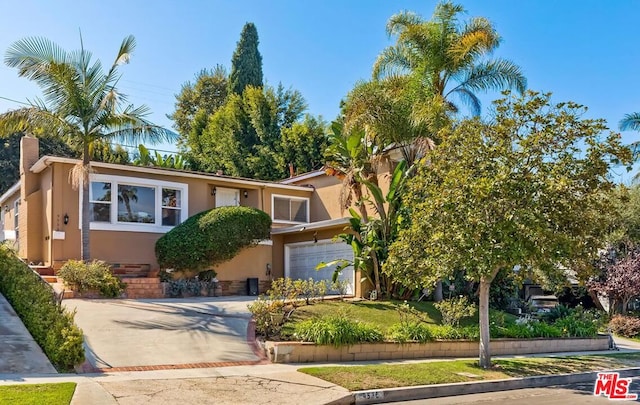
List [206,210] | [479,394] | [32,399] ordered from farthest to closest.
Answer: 1. [206,210]
2. [479,394]
3. [32,399]

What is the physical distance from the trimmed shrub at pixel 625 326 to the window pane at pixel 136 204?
1786cm

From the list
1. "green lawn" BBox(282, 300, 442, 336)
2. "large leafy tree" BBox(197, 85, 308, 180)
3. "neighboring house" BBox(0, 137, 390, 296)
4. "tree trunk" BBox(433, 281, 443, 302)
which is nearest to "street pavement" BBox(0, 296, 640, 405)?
"green lawn" BBox(282, 300, 442, 336)

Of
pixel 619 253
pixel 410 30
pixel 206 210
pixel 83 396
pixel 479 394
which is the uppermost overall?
pixel 410 30

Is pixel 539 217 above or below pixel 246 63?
below

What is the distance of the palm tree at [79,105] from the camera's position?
17172 millimetres

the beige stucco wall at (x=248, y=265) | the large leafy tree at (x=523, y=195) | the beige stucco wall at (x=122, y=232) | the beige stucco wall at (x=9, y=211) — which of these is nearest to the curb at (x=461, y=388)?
the large leafy tree at (x=523, y=195)

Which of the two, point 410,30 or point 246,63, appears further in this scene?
point 246,63

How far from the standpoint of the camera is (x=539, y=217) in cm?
1134

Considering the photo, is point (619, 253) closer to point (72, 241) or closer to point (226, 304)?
point (226, 304)

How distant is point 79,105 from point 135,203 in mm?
5036

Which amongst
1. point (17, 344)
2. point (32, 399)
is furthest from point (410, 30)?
point (32, 399)

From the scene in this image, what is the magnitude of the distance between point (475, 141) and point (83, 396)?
341 inches

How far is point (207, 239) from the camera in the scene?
2069cm

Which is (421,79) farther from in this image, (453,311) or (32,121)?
(32,121)
